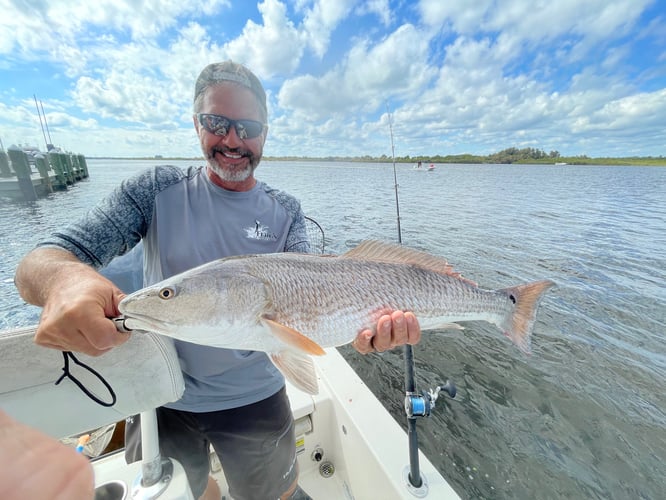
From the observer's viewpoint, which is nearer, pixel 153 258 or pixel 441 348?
pixel 153 258

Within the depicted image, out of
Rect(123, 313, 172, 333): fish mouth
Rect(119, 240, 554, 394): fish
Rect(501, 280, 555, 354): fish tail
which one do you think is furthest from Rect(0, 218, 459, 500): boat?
Rect(501, 280, 555, 354): fish tail

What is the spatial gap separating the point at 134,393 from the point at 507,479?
417 cm

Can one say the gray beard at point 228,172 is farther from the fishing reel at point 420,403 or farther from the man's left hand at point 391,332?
the fishing reel at point 420,403

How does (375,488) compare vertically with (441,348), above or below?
above

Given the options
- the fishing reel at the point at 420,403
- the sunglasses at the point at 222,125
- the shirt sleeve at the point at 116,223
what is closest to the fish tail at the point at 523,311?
the fishing reel at the point at 420,403

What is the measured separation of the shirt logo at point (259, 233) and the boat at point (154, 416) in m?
0.84

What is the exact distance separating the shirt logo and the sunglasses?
666 mm

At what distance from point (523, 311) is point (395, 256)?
1210 millimetres

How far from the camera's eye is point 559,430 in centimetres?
411

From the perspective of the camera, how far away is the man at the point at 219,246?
75.3 inches

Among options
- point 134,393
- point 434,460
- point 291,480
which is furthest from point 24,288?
point 434,460

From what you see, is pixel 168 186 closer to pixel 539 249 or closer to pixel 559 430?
pixel 559 430

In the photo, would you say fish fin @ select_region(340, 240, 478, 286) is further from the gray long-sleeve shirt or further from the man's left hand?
the gray long-sleeve shirt

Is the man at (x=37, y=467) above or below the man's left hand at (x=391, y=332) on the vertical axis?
above
